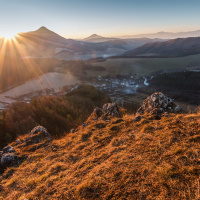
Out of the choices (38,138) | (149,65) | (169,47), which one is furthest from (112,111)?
(169,47)

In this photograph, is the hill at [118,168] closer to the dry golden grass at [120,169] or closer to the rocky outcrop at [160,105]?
the dry golden grass at [120,169]

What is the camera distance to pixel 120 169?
3.38m

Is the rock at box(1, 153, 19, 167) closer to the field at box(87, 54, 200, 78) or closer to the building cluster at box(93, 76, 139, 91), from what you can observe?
the building cluster at box(93, 76, 139, 91)

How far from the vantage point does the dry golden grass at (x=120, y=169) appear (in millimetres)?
2678

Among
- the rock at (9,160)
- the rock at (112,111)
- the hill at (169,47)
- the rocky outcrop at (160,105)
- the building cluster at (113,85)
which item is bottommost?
the building cluster at (113,85)

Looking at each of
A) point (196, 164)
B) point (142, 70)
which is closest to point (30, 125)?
point (196, 164)

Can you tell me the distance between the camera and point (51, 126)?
11.7m

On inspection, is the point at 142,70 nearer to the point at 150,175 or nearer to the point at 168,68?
the point at 168,68

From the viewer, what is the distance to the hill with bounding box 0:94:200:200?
106 inches

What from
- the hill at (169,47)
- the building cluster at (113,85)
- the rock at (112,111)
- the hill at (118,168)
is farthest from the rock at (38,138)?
the hill at (169,47)

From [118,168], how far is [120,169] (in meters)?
0.06

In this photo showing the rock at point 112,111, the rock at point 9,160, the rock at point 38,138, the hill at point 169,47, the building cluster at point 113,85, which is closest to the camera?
the rock at point 9,160

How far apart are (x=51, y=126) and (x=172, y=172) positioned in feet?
35.8

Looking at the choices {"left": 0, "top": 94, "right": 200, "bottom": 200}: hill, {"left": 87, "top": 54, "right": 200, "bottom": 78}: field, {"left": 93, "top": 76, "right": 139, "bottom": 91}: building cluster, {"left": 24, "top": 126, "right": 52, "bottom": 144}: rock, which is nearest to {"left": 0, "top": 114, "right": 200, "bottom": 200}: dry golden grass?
{"left": 0, "top": 94, "right": 200, "bottom": 200}: hill
